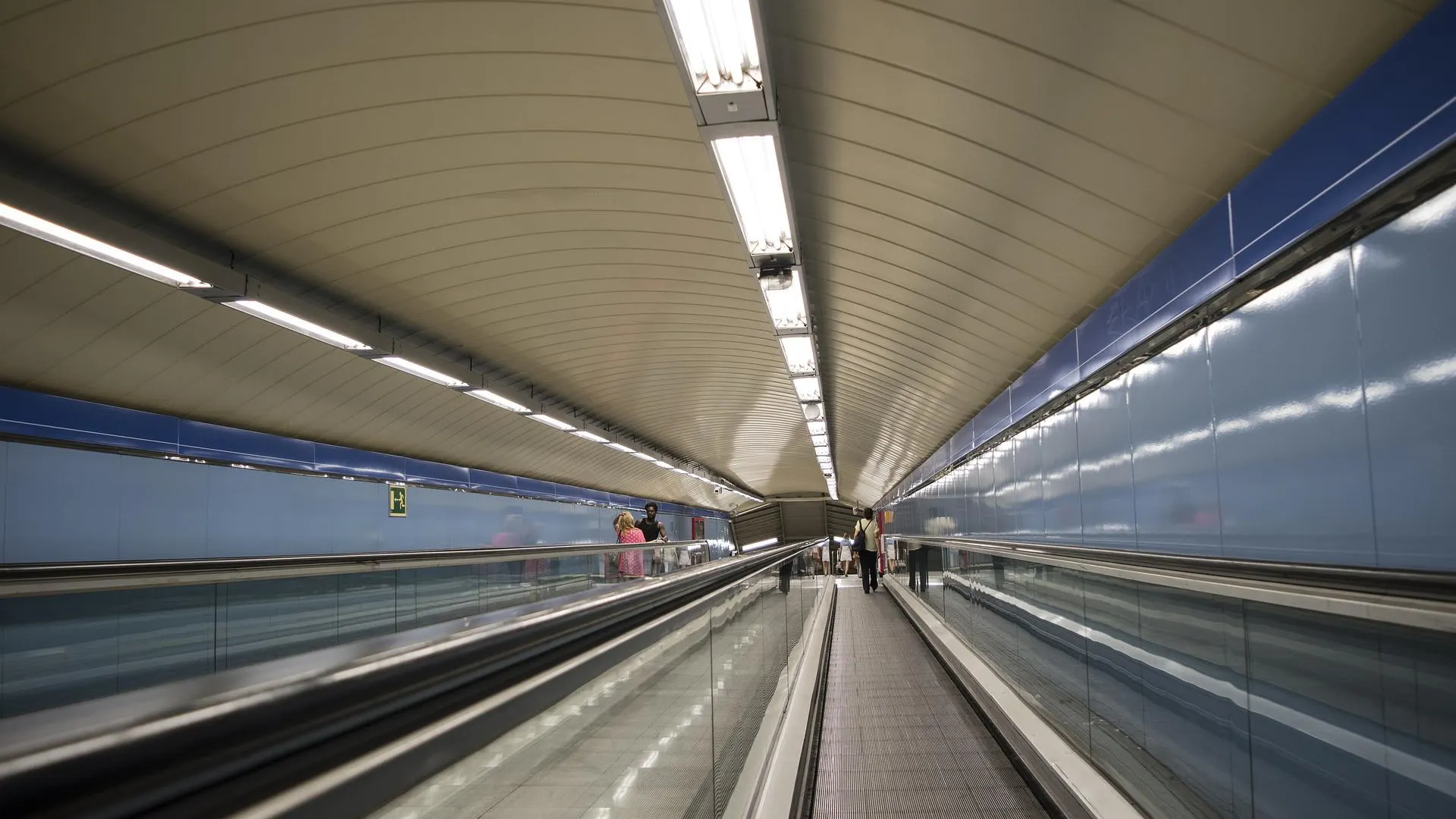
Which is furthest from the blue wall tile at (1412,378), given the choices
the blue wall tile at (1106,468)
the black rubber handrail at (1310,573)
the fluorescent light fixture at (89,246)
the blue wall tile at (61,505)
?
the blue wall tile at (61,505)

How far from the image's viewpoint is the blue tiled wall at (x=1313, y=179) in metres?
2.99

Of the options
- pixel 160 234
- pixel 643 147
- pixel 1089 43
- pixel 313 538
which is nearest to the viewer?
pixel 1089 43

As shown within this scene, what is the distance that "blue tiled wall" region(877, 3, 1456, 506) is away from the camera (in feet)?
9.81

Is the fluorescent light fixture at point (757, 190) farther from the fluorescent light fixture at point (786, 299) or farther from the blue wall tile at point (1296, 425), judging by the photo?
the blue wall tile at point (1296, 425)

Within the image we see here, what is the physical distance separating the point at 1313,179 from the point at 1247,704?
2412 millimetres

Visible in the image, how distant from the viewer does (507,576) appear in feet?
35.0

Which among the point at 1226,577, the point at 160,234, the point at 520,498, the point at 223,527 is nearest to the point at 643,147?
the point at 160,234

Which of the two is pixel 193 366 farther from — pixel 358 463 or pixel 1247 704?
pixel 1247 704

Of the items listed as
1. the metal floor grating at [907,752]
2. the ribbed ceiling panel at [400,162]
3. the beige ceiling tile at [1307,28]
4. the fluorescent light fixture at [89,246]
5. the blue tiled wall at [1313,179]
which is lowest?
the metal floor grating at [907,752]

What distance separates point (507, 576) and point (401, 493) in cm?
461

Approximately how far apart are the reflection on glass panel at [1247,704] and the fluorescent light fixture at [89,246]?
657cm

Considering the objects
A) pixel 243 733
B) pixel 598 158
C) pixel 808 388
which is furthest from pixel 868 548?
pixel 243 733

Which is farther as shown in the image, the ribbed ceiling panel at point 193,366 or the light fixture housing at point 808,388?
the light fixture housing at point 808,388

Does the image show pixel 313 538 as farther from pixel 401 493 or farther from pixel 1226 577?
pixel 1226 577
